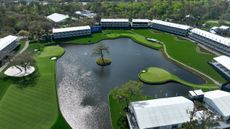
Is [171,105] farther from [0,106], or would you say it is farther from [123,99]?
[0,106]

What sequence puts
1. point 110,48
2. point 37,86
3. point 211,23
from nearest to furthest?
point 37,86
point 110,48
point 211,23

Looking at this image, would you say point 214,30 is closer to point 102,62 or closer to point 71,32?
point 102,62

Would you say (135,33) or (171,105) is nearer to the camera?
(171,105)

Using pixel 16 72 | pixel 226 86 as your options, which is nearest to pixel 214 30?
pixel 226 86

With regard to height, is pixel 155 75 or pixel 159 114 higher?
pixel 159 114

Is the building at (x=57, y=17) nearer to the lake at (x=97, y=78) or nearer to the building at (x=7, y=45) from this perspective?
the lake at (x=97, y=78)

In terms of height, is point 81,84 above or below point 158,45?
below

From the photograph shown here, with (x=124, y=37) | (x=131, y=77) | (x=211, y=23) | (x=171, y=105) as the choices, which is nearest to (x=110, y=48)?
(x=124, y=37)

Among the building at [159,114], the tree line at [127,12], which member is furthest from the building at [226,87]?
the tree line at [127,12]
